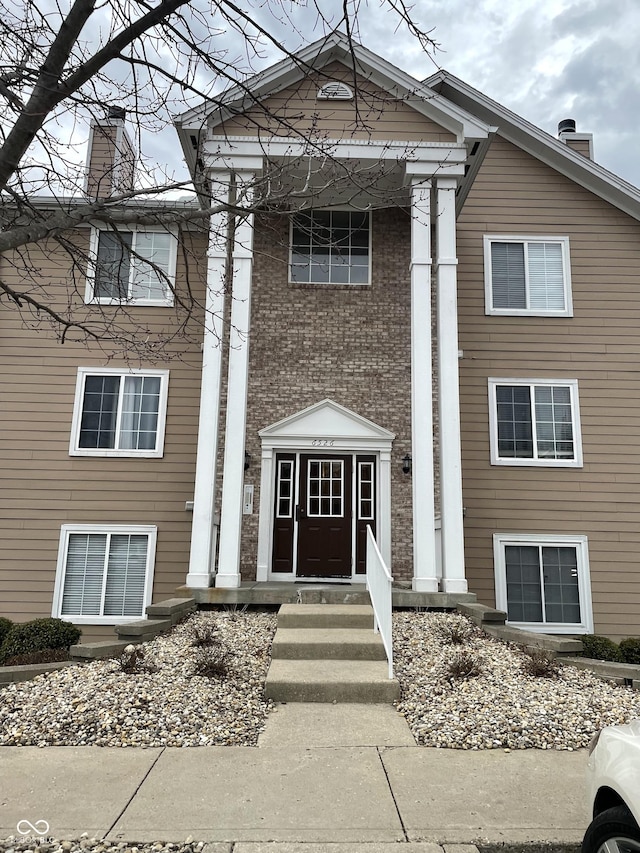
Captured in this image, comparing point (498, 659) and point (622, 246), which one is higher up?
point (622, 246)

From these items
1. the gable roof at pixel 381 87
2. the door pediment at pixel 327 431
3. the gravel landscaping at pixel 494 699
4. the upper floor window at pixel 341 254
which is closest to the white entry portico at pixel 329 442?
the door pediment at pixel 327 431

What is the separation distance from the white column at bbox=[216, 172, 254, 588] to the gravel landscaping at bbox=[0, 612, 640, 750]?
1.93 meters

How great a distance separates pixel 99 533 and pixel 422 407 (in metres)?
5.90

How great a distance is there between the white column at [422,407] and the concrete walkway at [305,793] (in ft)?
13.0

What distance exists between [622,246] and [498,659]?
28.7 feet

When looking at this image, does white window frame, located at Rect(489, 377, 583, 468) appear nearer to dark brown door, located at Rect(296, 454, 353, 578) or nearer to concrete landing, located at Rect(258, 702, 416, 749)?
dark brown door, located at Rect(296, 454, 353, 578)

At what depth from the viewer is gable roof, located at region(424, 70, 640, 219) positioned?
11.4 m

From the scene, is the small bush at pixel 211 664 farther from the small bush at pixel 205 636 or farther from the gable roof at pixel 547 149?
the gable roof at pixel 547 149

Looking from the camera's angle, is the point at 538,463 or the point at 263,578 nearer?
the point at 263,578

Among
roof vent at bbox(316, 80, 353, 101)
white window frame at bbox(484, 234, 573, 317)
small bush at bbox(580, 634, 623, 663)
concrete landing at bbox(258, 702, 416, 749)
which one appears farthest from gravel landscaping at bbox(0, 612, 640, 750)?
roof vent at bbox(316, 80, 353, 101)

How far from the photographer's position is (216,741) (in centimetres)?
472

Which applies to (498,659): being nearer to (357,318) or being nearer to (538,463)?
(538,463)

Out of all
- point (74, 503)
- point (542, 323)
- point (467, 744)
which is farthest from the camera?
point (542, 323)

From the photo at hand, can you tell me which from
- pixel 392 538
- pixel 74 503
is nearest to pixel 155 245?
pixel 74 503
